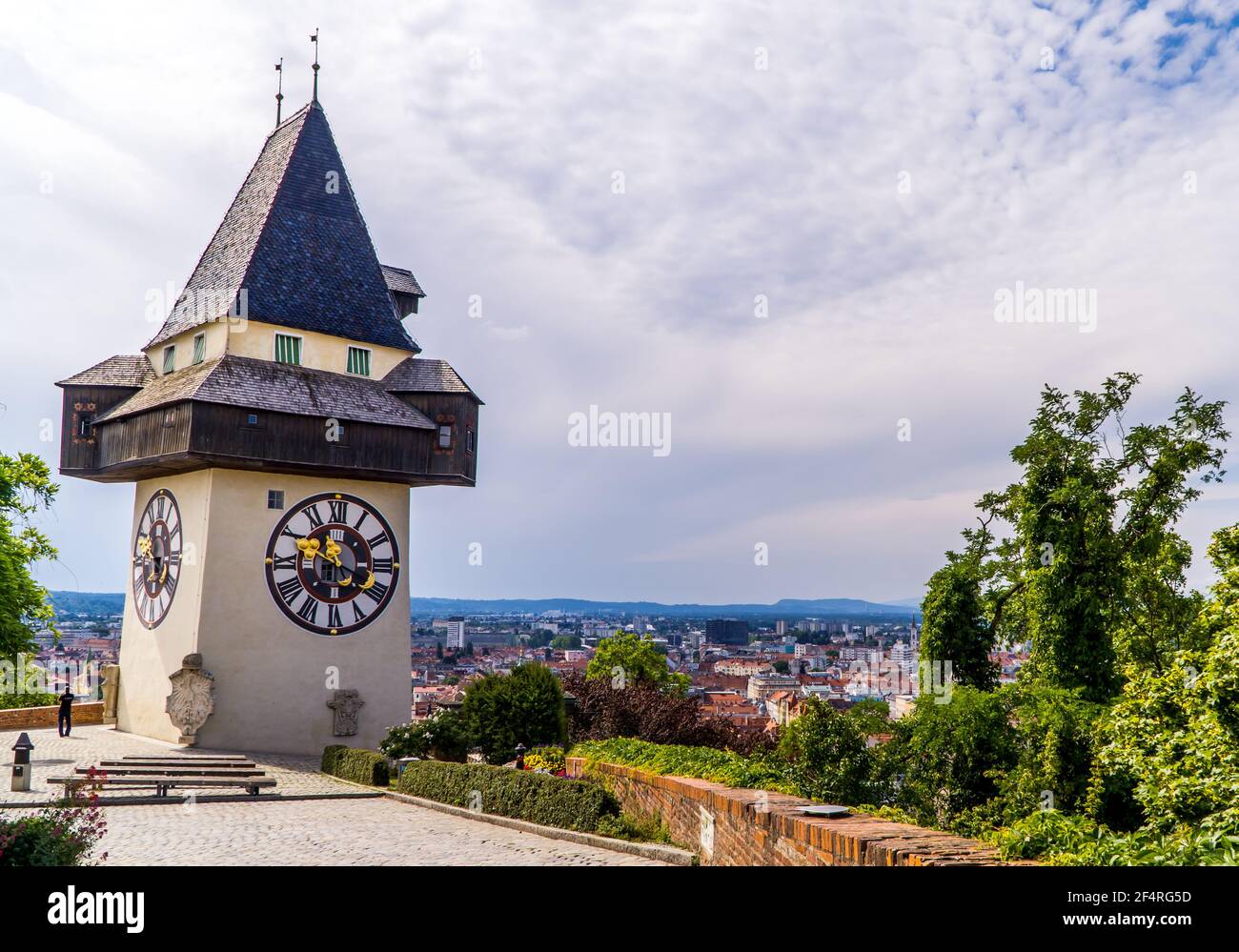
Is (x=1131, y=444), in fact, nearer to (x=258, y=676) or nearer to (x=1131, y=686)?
(x=1131, y=686)

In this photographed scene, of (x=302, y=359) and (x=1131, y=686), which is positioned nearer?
(x=1131, y=686)

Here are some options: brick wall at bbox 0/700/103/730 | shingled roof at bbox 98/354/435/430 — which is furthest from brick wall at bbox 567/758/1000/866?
brick wall at bbox 0/700/103/730

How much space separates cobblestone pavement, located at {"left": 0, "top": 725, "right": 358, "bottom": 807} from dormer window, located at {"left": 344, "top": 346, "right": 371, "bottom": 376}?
31.1 ft

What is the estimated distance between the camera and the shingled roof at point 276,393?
Result: 77.5 ft

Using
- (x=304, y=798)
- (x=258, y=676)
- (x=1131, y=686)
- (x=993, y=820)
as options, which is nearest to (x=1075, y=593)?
(x=993, y=820)

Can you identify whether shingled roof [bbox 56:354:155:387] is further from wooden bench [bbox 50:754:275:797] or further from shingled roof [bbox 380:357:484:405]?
wooden bench [bbox 50:754:275:797]

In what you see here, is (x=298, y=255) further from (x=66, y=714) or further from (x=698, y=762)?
(x=698, y=762)

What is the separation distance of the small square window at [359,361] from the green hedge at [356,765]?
970cm

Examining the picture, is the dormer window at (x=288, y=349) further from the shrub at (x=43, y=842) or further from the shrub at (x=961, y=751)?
the shrub at (x=43, y=842)

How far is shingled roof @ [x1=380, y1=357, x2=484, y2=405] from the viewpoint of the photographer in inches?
1062

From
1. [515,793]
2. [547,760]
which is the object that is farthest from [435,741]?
[515,793]

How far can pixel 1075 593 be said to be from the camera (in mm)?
24031

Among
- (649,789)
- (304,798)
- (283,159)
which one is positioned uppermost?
(283,159)

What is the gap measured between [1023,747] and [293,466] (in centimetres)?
1641
